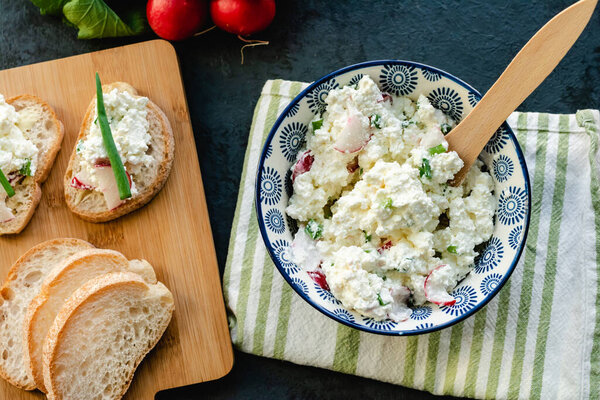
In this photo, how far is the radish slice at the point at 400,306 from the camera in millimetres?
1814

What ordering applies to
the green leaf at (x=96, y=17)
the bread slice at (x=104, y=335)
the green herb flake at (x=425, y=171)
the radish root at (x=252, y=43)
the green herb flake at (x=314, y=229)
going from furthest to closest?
1. the radish root at (x=252, y=43)
2. the green leaf at (x=96, y=17)
3. the bread slice at (x=104, y=335)
4. the green herb flake at (x=314, y=229)
5. the green herb flake at (x=425, y=171)

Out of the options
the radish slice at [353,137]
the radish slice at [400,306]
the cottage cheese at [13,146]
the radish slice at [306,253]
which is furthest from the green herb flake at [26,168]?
the radish slice at [400,306]

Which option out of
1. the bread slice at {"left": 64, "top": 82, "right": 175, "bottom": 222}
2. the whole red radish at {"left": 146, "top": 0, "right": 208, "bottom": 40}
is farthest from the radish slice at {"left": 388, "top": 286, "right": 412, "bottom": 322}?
the whole red radish at {"left": 146, "top": 0, "right": 208, "bottom": 40}

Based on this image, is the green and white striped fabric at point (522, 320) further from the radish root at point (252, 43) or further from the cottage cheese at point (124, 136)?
the radish root at point (252, 43)

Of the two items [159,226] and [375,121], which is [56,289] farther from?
[375,121]

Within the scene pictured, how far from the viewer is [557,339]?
7.02ft

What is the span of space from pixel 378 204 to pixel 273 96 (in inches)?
32.4

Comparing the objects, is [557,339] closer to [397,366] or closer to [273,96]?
[397,366]

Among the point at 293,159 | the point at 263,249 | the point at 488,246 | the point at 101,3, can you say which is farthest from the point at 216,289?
the point at 101,3

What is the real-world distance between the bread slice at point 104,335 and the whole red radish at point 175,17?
99cm

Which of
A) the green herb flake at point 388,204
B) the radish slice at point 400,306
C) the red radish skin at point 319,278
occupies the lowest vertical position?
the radish slice at point 400,306

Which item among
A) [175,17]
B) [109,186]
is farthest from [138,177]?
[175,17]

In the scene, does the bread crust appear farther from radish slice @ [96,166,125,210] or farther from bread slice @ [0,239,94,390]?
radish slice @ [96,166,125,210]

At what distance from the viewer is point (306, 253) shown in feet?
6.26
